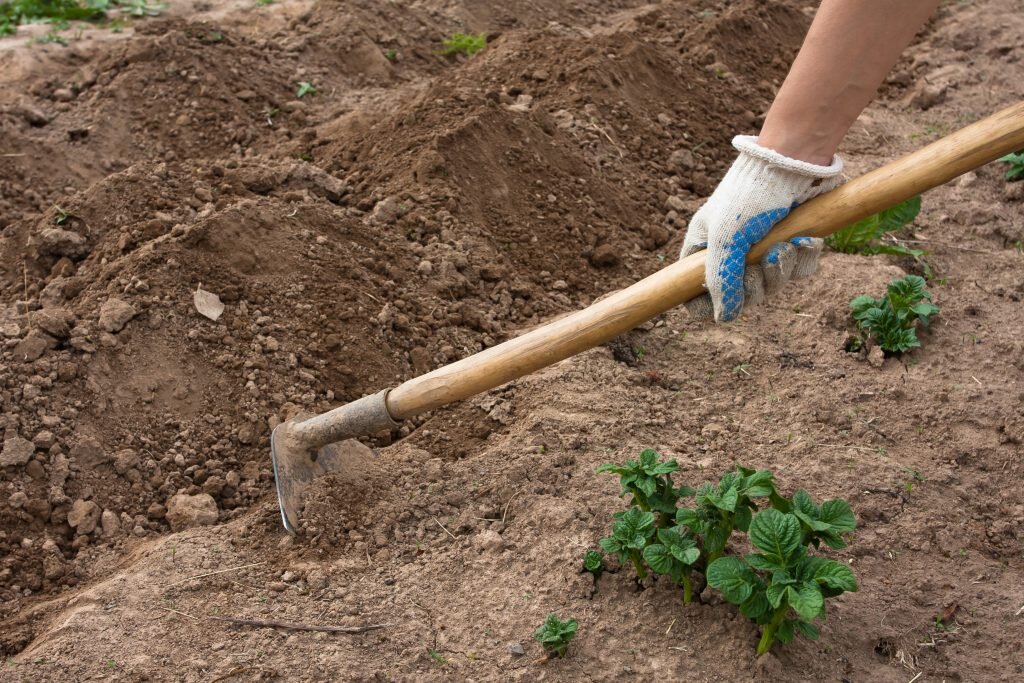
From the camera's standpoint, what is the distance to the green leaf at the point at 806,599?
89.7 inches

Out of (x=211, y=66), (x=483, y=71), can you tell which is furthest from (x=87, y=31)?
(x=483, y=71)

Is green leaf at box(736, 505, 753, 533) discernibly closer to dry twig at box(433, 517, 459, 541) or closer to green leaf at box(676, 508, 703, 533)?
green leaf at box(676, 508, 703, 533)

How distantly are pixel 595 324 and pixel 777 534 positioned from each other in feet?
2.50

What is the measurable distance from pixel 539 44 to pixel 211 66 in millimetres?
1804

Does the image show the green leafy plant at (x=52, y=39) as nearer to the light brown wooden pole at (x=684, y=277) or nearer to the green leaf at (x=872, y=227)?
the light brown wooden pole at (x=684, y=277)

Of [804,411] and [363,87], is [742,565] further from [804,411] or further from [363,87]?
[363,87]

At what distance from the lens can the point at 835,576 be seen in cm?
235

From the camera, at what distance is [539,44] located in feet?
18.5

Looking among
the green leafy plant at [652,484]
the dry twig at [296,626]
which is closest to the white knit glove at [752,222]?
the green leafy plant at [652,484]

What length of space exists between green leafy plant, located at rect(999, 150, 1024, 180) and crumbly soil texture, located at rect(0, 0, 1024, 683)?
0.11m

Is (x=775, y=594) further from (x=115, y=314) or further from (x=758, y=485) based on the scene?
(x=115, y=314)

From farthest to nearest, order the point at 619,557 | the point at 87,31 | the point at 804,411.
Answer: the point at 87,31, the point at 804,411, the point at 619,557

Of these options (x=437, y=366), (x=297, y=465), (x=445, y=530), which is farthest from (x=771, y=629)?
(x=437, y=366)

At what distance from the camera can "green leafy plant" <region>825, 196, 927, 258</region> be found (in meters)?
4.28
